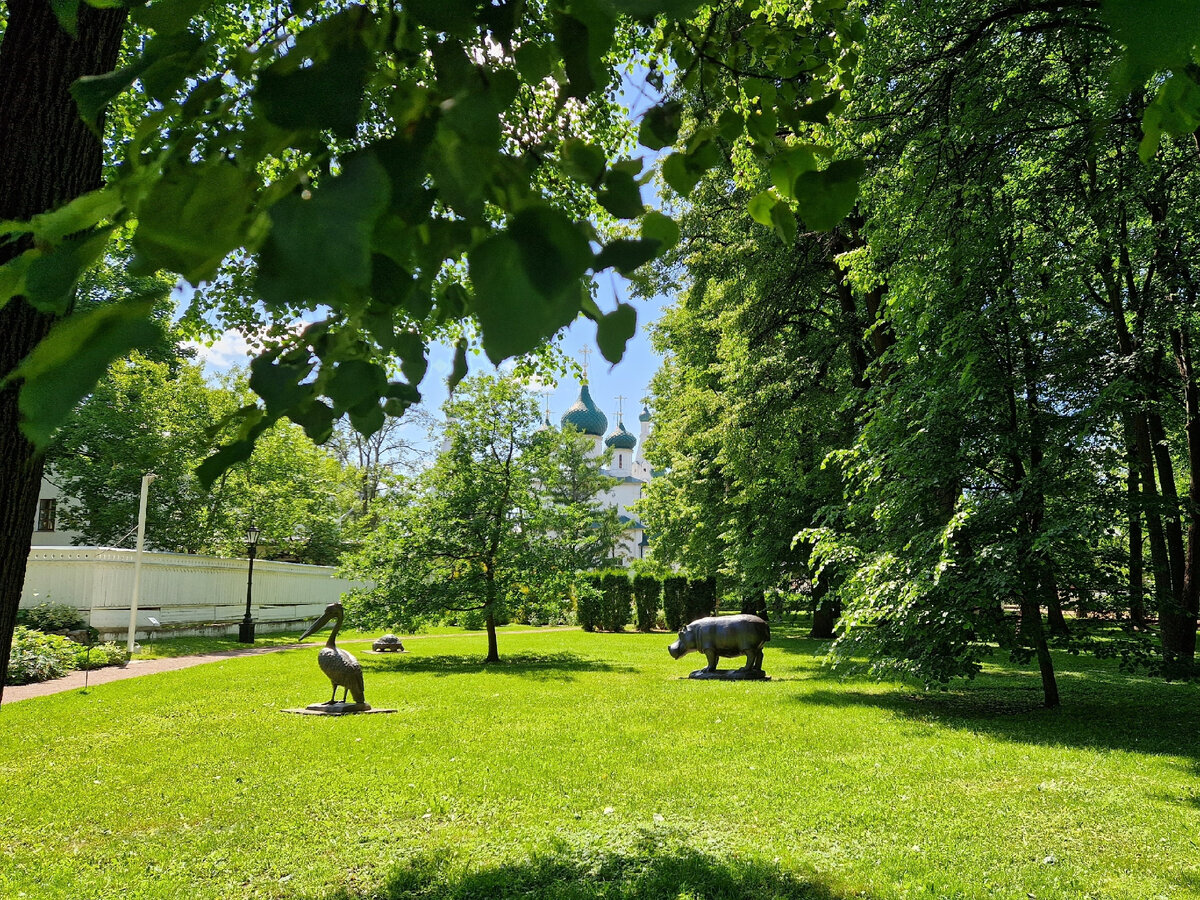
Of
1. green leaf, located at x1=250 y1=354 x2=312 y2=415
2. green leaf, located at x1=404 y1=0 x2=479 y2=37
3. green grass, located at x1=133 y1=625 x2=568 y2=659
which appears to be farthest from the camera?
green grass, located at x1=133 y1=625 x2=568 y2=659

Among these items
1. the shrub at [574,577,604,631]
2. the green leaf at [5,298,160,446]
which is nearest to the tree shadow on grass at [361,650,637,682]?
the shrub at [574,577,604,631]

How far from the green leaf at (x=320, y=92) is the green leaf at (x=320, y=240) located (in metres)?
0.07

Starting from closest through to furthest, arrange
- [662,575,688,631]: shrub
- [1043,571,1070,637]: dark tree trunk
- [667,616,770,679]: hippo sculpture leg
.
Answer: [1043,571,1070,637]: dark tree trunk → [667,616,770,679]: hippo sculpture leg → [662,575,688,631]: shrub

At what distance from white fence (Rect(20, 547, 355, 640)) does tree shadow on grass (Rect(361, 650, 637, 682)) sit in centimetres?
572

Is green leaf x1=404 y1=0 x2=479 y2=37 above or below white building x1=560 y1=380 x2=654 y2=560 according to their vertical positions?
below

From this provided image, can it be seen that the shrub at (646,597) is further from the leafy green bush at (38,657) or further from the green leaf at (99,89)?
the green leaf at (99,89)

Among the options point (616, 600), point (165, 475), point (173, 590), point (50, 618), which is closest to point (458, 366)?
point (50, 618)

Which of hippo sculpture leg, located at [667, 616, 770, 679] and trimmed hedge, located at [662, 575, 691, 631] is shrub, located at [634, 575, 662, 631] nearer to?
trimmed hedge, located at [662, 575, 691, 631]

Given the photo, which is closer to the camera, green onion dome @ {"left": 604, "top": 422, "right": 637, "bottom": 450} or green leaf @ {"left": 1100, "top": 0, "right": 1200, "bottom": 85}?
green leaf @ {"left": 1100, "top": 0, "right": 1200, "bottom": 85}

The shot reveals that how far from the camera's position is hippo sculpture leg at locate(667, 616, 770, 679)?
508 inches

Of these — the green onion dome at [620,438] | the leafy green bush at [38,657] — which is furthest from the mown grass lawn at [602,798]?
the green onion dome at [620,438]

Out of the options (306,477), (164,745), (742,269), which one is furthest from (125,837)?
(306,477)

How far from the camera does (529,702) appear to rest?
10547 mm

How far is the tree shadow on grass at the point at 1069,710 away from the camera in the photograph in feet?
25.4
